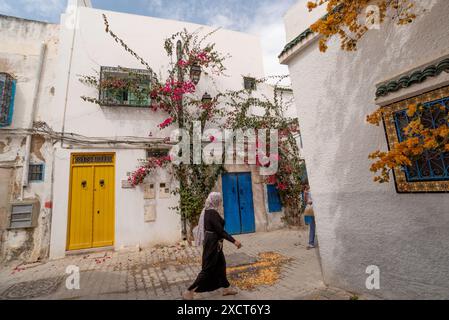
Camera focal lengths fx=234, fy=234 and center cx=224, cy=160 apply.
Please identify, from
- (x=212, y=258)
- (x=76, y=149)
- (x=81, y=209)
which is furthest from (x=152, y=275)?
(x=76, y=149)

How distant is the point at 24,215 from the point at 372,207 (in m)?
7.92

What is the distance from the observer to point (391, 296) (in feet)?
10.2

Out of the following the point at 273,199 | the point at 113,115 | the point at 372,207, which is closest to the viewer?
the point at 372,207

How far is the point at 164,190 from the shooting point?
743 cm

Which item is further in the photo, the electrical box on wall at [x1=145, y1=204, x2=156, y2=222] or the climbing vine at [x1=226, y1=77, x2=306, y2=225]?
the climbing vine at [x1=226, y1=77, x2=306, y2=225]

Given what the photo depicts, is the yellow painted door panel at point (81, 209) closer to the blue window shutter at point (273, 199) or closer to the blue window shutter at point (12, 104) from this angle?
the blue window shutter at point (12, 104)

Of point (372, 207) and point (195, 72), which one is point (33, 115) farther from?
point (372, 207)

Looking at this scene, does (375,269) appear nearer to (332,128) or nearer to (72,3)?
(332,128)

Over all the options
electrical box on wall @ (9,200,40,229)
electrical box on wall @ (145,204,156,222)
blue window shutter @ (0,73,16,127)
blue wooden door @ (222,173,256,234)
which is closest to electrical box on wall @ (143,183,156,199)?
electrical box on wall @ (145,204,156,222)

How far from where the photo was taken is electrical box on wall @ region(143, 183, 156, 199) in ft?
23.6

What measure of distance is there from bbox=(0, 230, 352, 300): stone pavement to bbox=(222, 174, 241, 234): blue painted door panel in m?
1.18

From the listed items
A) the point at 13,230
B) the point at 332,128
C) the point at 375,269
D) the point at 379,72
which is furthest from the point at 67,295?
the point at 379,72

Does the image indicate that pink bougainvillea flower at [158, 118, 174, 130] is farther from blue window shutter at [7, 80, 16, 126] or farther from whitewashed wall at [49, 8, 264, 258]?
blue window shutter at [7, 80, 16, 126]
